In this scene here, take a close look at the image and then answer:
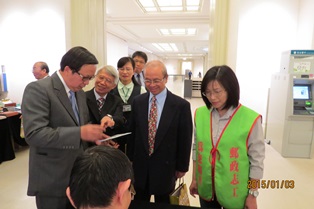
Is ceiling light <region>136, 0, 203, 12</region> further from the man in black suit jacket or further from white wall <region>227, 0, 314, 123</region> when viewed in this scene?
the man in black suit jacket

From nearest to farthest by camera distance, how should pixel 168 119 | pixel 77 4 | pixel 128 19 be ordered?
pixel 168 119 < pixel 77 4 < pixel 128 19

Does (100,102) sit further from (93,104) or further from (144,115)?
(144,115)

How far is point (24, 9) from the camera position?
218 inches

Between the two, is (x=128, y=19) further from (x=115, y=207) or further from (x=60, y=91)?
(x=115, y=207)

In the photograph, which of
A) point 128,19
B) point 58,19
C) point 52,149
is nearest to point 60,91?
point 52,149

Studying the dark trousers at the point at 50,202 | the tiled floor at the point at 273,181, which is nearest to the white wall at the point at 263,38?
the tiled floor at the point at 273,181

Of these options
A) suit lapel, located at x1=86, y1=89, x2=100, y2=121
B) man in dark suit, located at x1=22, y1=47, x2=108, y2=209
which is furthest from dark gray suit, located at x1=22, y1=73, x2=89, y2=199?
suit lapel, located at x1=86, y1=89, x2=100, y2=121

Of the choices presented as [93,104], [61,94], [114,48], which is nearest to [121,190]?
[61,94]

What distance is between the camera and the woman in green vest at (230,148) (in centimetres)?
131

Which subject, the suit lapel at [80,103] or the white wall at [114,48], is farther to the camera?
the white wall at [114,48]

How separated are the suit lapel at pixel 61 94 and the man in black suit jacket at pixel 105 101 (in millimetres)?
509

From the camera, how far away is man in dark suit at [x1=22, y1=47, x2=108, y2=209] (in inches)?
47.1

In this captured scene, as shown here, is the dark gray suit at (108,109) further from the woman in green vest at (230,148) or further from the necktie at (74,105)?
the woman in green vest at (230,148)

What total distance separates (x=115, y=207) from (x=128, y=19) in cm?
816
